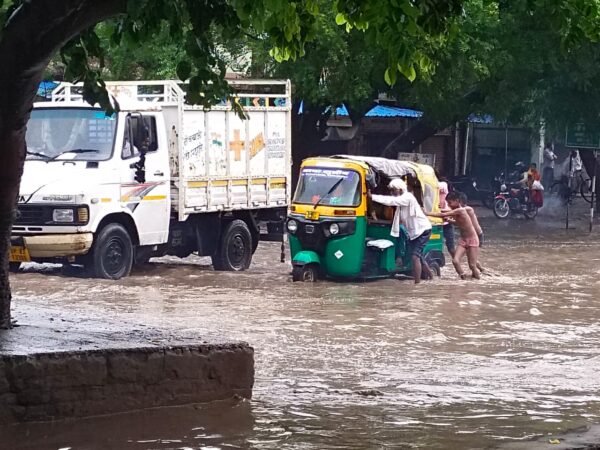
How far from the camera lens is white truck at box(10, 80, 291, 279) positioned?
15.3 m

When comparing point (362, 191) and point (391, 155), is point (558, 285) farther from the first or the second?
point (391, 155)

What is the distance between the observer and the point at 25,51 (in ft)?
23.5

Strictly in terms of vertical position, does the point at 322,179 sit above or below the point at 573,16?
below

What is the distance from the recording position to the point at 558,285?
58.9 ft

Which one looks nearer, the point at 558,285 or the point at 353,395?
the point at 353,395

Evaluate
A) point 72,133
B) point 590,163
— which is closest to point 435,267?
point 72,133

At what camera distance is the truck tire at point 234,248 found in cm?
1844

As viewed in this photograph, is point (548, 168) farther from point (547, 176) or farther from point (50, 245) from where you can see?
point (50, 245)

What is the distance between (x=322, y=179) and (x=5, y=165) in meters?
9.67

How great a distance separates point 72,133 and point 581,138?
16.8 m

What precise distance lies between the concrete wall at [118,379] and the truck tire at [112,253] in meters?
8.26

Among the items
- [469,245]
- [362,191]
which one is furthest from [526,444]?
[469,245]

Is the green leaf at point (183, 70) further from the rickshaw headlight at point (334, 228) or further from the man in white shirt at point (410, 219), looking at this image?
the man in white shirt at point (410, 219)

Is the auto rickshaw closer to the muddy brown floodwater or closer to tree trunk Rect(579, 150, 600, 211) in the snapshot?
the muddy brown floodwater
